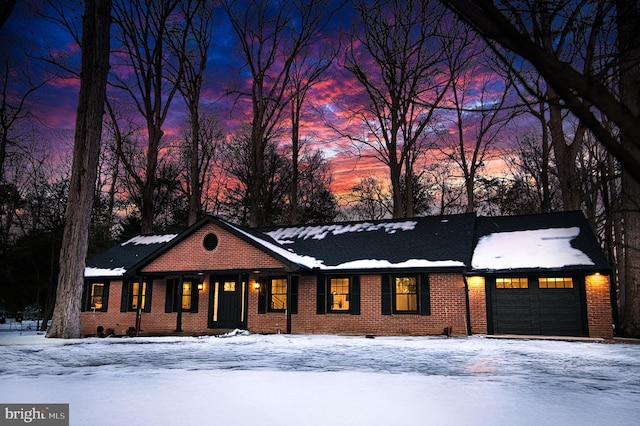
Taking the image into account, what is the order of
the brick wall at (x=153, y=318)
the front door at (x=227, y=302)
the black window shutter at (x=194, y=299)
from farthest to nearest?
the black window shutter at (x=194, y=299) < the brick wall at (x=153, y=318) < the front door at (x=227, y=302)

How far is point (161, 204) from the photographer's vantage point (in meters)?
39.6

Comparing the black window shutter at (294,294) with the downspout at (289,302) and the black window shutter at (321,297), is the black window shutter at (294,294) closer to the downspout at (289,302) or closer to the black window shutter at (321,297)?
the black window shutter at (321,297)

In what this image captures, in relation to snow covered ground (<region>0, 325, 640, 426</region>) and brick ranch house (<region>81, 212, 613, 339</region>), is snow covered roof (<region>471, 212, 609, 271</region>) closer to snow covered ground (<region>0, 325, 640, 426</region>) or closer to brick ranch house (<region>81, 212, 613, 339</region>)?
brick ranch house (<region>81, 212, 613, 339</region>)

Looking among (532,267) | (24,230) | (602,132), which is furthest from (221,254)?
(24,230)

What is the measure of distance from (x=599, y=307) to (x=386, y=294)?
298 inches

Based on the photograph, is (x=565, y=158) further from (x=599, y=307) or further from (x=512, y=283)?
(x=599, y=307)

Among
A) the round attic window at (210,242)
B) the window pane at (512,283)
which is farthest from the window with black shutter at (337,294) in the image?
the window pane at (512,283)

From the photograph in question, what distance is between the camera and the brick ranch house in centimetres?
1753

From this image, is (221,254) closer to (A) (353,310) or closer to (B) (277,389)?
(A) (353,310)

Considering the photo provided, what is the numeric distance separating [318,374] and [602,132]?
7.02m

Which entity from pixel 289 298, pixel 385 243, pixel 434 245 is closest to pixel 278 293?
pixel 289 298

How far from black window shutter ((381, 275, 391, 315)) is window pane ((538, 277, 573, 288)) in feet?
18.5

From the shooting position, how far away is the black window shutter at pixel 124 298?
23.0m

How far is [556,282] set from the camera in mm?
17531
